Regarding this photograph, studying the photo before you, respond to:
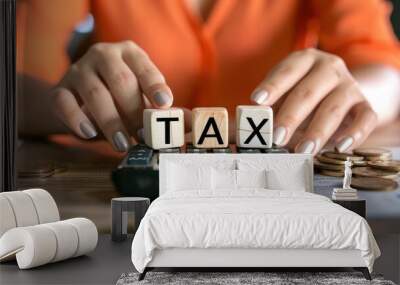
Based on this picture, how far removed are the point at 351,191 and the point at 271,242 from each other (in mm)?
1240

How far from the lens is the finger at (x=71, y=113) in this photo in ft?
20.1

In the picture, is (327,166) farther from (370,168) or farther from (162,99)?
(162,99)

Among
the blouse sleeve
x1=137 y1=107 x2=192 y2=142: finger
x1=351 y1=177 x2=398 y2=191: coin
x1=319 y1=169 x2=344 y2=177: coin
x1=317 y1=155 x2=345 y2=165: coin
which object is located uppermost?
the blouse sleeve

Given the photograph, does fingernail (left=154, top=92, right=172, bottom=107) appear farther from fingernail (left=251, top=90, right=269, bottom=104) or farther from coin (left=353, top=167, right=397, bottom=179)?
coin (left=353, top=167, right=397, bottom=179)

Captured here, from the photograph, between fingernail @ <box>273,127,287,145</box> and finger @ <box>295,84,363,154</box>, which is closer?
finger @ <box>295,84,363,154</box>

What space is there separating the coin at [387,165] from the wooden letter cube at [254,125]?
2.67ft

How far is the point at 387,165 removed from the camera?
6098mm

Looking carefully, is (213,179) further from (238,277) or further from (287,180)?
(238,277)

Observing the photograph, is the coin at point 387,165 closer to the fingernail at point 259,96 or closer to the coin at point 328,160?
the coin at point 328,160

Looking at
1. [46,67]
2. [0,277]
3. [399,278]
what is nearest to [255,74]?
[46,67]

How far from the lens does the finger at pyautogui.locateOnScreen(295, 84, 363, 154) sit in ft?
19.4

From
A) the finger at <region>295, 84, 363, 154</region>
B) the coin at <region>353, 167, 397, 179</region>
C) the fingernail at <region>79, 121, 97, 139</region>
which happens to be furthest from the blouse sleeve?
the fingernail at <region>79, 121, 97, 139</region>

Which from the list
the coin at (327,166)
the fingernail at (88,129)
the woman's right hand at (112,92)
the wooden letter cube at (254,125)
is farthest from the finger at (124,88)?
the coin at (327,166)

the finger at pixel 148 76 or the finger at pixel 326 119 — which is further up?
the finger at pixel 148 76
